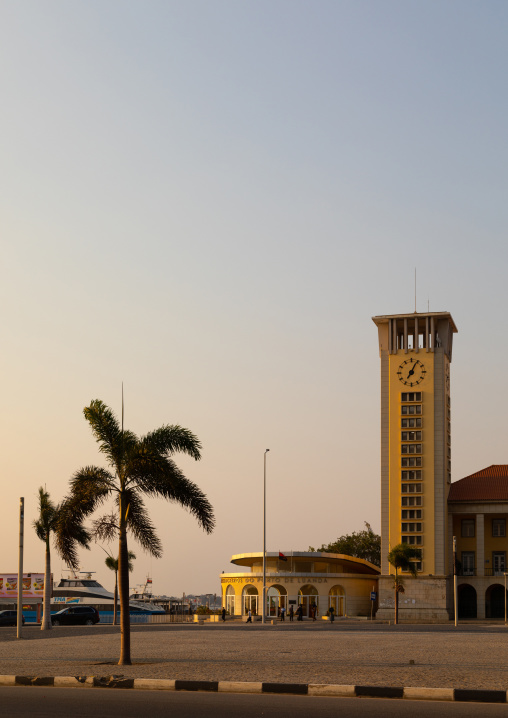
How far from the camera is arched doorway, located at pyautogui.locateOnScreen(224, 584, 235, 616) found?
326ft

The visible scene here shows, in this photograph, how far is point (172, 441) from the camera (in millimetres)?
24516

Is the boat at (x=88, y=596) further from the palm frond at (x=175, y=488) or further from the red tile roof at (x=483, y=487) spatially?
the palm frond at (x=175, y=488)

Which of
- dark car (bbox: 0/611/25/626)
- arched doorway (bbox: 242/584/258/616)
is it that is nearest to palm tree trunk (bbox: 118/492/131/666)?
dark car (bbox: 0/611/25/626)

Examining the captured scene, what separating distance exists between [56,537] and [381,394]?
7976cm

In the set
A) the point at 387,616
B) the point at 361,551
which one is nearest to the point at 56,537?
the point at 387,616

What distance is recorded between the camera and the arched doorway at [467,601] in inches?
3947

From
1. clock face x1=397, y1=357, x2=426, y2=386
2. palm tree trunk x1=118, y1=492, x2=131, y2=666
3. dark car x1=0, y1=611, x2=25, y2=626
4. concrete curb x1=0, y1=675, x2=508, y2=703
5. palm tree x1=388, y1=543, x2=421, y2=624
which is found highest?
clock face x1=397, y1=357, x2=426, y2=386

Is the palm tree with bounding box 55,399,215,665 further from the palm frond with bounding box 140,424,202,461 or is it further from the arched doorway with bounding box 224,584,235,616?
the arched doorway with bounding box 224,584,235,616

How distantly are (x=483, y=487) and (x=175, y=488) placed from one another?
278 ft

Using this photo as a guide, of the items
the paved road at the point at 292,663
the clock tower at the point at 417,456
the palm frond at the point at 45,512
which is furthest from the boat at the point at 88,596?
the paved road at the point at 292,663

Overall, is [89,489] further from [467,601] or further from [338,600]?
[467,601]

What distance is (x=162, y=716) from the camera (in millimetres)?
13461

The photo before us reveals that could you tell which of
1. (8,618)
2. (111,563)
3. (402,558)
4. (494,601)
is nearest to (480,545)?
(494,601)

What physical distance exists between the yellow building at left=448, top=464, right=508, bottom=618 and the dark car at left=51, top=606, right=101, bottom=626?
1812 inches
